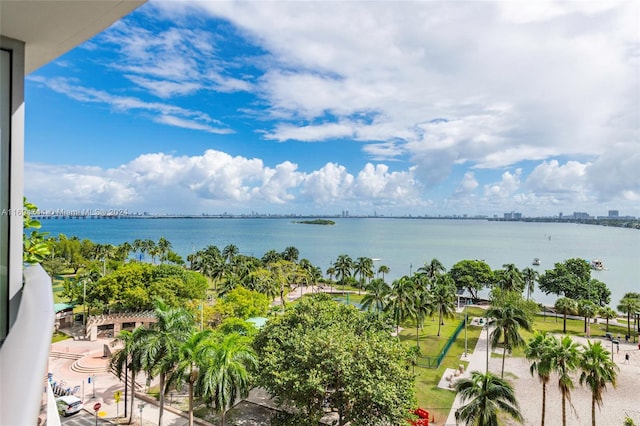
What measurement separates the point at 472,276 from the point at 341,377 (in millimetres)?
38796

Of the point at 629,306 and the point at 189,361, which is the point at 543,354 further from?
the point at 629,306

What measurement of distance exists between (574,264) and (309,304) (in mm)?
41453

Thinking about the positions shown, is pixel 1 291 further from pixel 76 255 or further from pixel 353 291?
pixel 76 255

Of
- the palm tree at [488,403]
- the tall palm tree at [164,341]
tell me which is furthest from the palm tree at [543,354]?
the tall palm tree at [164,341]

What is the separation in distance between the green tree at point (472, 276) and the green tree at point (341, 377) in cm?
3495

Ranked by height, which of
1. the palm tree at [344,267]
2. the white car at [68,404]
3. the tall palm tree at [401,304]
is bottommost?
the white car at [68,404]

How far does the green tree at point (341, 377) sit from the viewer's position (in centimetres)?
1405

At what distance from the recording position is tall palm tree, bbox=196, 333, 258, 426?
14.3m

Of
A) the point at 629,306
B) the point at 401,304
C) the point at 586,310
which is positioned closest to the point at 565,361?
the point at 401,304

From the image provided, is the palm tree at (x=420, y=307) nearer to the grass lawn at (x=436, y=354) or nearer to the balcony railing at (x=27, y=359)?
the grass lawn at (x=436, y=354)

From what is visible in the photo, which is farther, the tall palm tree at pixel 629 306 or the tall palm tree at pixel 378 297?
the tall palm tree at pixel 629 306

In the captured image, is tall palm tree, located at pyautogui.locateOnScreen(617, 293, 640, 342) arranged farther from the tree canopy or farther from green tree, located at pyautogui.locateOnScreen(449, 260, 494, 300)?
the tree canopy

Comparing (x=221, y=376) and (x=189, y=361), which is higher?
(x=189, y=361)

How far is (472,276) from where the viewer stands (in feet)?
159
